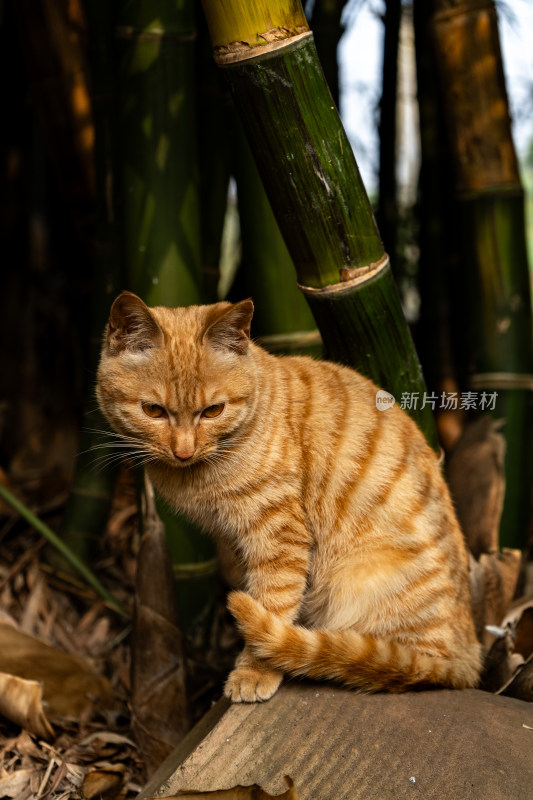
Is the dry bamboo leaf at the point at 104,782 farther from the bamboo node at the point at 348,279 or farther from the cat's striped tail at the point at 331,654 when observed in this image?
the bamboo node at the point at 348,279

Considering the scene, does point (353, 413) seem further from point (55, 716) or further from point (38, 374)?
point (38, 374)

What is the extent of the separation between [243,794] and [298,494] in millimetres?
693

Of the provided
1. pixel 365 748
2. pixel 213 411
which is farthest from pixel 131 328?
pixel 365 748

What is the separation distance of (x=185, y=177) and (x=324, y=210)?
426 mm

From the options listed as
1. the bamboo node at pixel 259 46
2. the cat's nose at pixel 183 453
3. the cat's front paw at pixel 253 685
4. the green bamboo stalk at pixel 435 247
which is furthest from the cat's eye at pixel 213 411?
the green bamboo stalk at pixel 435 247

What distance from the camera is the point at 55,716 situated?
2.16 metres

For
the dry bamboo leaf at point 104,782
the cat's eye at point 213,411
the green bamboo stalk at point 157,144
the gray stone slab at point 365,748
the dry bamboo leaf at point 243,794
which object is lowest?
the dry bamboo leaf at point 104,782

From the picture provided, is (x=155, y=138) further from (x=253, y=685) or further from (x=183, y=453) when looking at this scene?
(x=253, y=685)

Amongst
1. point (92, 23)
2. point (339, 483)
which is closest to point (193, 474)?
point (339, 483)

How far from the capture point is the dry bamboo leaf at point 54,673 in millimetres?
2180

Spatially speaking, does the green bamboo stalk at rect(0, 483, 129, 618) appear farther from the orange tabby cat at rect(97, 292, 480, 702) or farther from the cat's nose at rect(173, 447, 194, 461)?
the cat's nose at rect(173, 447, 194, 461)

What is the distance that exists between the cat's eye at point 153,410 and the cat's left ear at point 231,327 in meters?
0.19

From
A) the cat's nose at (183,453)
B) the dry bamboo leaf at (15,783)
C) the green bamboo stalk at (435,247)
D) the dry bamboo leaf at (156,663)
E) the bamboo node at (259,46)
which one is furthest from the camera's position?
the green bamboo stalk at (435,247)

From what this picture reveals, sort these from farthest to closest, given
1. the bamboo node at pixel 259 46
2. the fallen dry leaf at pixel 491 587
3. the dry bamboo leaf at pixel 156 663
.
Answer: the fallen dry leaf at pixel 491 587 < the dry bamboo leaf at pixel 156 663 < the bamboo node at pixel 259 46
